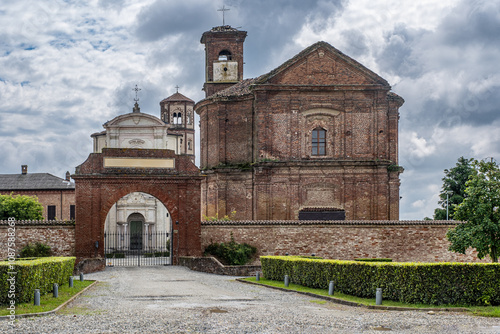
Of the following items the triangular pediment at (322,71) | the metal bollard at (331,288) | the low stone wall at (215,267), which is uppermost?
the triangular pediment at (322,71)

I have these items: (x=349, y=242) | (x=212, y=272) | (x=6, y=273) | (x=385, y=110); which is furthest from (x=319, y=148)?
(x=6, y=273)

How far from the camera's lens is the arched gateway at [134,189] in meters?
32.7

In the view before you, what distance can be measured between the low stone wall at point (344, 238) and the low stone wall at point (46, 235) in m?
6.90

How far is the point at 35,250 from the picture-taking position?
31562mm

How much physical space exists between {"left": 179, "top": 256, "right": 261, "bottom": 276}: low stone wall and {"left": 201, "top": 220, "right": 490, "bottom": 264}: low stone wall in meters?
2.07

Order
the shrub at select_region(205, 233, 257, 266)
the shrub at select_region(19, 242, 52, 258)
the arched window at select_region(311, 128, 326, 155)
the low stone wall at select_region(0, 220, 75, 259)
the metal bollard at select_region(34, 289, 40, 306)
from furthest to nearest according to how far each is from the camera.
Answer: the arched window at select_region(311, 128, 326, 155), the shrub at select_region(205, 233, 257, 266), the low stone wall at select_region(0, 220, 75, 259), the shrub at select_region(19, 242, 52, 258), the metal bollard at select_region(34, 289, 40, 306)

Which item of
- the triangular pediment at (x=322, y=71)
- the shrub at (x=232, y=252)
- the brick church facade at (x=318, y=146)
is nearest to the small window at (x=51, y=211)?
the brick church facade at (x=318, y=146)

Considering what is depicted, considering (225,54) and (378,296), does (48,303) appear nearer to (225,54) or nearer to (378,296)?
(378,296)

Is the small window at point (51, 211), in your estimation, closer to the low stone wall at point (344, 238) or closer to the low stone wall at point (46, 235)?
the low stone wall at point (46, 235)

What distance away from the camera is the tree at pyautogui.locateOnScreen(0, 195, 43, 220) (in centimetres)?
4988

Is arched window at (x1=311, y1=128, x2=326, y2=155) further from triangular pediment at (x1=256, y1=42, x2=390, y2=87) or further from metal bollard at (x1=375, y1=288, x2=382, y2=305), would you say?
metal bollard at (x1=375, y1=288, x2=382, y2=305)

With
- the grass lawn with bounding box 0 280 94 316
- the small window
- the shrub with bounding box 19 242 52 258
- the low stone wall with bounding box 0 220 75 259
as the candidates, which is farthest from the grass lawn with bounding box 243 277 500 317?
the small window

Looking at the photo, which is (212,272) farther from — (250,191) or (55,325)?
(55,325)

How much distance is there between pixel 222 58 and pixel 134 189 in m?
21.5
